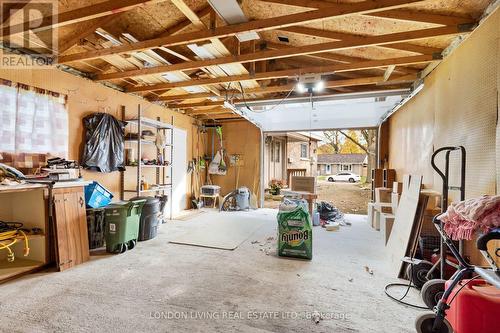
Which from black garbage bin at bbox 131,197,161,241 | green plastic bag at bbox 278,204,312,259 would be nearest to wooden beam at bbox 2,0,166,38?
black garbage bin at bbox 131,197,161,241

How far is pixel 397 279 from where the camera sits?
2693 mm

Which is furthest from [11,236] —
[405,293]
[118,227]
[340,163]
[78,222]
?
[340,163]

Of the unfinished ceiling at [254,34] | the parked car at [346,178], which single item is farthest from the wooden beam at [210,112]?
the parked car at [346,178]

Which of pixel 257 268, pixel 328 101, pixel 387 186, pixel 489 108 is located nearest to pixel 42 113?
pixel 257 268

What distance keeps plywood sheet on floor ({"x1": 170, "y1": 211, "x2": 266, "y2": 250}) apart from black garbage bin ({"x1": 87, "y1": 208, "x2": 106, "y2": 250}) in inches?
40.7

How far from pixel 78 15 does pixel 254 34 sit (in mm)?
1878

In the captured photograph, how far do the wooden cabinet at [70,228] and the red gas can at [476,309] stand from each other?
3.77m

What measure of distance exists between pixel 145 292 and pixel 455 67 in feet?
14.0

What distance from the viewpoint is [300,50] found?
10.2 feet

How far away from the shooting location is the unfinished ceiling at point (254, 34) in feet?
8.25

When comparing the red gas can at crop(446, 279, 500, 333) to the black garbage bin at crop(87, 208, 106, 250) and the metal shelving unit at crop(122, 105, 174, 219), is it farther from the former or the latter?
the metal shelving unit at crop(122, 105, 174, 219)

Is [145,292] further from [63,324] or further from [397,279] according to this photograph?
[397,279]

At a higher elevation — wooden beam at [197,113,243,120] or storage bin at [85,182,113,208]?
wooden beam at [197,113,243,120]

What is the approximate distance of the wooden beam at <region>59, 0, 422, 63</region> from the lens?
2.28m
